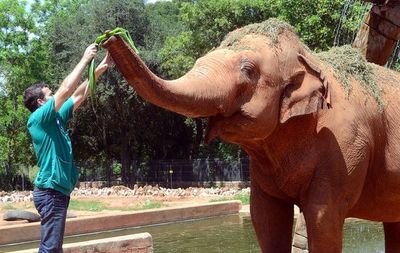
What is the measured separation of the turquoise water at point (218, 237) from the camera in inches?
404

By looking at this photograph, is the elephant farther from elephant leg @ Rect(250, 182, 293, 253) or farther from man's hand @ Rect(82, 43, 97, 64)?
man's hand @ Rect(82, 43, 97, 64)

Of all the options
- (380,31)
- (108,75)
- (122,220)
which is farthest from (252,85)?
(108,75)

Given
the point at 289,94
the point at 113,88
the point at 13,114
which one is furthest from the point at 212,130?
the point at 13,114

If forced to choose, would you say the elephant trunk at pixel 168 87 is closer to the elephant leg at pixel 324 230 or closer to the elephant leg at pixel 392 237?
the elephant leg at pixel 324 230

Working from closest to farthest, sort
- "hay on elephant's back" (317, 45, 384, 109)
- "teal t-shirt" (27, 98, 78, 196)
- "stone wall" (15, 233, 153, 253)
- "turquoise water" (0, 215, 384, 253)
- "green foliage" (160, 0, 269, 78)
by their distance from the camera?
"teal t-shirt" (27, 98, 78, 196) → "hay on elephant's back" (317, 45, 384, 109) → "stone wall" (15, 233, 153, 253) → "turquoise water" (0, 215, 384, 253) → "green foliage" (160, 0, 269, 78)

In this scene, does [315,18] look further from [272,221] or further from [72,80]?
[72,80]

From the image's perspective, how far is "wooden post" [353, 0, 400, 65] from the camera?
6879mm

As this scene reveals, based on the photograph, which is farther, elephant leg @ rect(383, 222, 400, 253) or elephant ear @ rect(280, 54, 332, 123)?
elephant leg @ rect(383, 222, 400, 253)

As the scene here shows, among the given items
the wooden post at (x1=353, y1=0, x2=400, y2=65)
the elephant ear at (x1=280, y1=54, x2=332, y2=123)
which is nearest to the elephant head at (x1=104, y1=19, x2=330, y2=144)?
the elephant ear at (x1=280, y1=54, x2=332, y2=123)

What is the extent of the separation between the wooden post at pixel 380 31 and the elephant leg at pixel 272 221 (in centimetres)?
323

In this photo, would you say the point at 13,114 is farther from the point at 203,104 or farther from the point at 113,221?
the point at 203,104

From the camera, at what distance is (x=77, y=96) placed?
421 cm

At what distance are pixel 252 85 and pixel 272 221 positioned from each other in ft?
3.77

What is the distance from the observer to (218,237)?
479 inches
